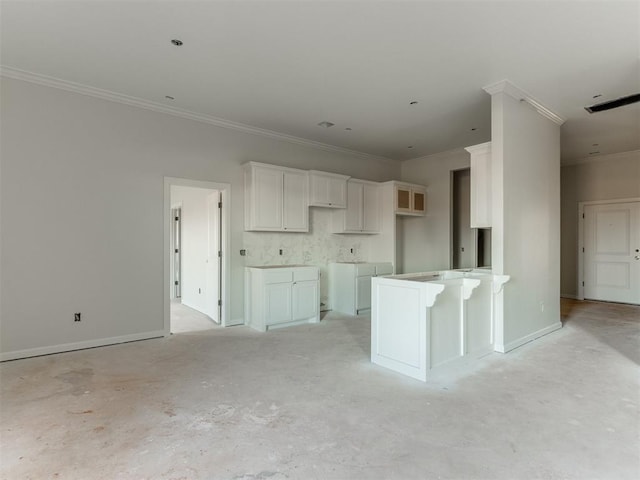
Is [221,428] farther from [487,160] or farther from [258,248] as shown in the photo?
[487,160]

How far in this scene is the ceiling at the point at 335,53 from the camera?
251cm

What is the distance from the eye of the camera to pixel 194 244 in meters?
6.03

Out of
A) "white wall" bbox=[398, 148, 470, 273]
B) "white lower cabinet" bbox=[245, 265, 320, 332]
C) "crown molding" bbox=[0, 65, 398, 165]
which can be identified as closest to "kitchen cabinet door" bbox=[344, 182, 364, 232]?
"crown molding" bbox=[0, 65, 398, 165]

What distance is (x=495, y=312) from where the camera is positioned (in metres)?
3.72

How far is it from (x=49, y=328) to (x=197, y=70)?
3.13 m

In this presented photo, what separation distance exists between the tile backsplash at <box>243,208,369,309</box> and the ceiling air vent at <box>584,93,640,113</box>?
3804 mm

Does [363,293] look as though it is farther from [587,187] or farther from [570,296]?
[587,187]

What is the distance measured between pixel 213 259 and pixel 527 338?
4.35 metres

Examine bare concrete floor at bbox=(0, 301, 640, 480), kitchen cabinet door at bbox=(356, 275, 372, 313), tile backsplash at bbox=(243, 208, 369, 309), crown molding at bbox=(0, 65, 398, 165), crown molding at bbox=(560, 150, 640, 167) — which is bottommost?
bare concrete floor at bbox=(0, 301, 640, 480)

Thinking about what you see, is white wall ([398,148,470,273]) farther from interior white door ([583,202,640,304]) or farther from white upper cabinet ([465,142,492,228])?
interior white door ([583,202,640,304])

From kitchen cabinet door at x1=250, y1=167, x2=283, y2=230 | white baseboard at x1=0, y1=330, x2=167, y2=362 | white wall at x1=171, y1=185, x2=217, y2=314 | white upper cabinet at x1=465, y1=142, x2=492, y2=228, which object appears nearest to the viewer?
white baseboard at x1=0, y1=330, x2=167, y2=362

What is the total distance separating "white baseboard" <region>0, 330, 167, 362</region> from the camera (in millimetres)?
3409

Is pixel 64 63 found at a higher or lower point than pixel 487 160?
higher

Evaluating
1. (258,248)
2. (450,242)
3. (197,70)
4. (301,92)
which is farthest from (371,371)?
(450,242)
